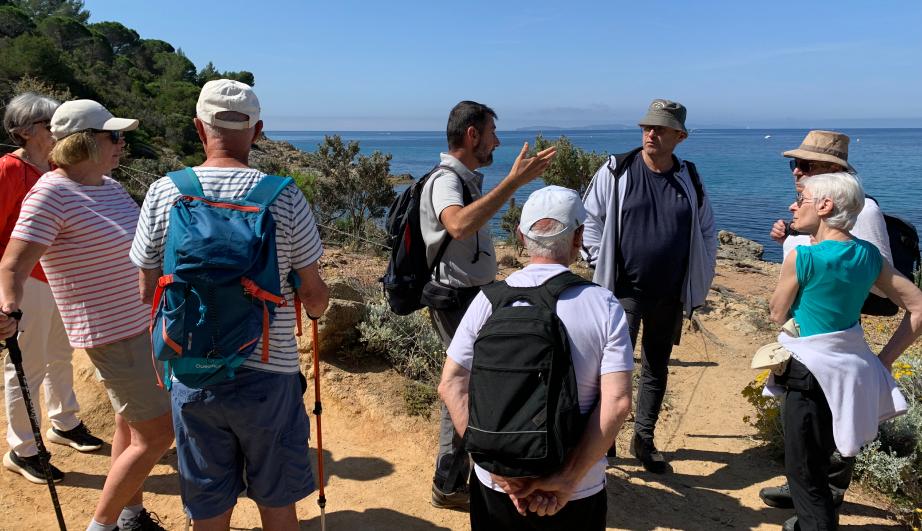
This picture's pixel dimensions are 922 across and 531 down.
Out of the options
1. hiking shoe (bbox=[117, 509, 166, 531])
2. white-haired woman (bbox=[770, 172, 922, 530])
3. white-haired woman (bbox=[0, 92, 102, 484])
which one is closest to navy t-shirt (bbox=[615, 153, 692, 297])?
white-haired woman (bbox=[770, 172, 922, 530])

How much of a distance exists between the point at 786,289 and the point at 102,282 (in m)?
2.99

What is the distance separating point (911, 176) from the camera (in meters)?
43.7

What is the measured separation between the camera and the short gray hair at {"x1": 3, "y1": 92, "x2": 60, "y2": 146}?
11.0 ft

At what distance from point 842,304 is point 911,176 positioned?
5097cm

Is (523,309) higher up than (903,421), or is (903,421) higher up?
(523,309)

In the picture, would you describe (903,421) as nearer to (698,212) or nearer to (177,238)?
(698,212)

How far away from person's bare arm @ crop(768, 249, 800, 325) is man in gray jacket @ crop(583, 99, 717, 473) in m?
0.98

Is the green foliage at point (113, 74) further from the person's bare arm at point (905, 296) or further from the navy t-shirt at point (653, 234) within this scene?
the person's bare arm at point (905, 296)

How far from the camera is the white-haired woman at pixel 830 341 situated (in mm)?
2639

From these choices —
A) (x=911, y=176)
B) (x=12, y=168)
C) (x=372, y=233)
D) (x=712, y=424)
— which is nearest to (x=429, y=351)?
(x=712, y=424)

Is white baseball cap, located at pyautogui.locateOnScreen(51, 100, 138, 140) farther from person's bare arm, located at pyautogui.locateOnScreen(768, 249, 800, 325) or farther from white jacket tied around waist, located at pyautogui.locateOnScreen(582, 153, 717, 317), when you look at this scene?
person's bare arm, located at pyautogui.locateOnScreen(768, 249, 800, 325)

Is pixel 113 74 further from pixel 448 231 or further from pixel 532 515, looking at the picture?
pixel 532 515

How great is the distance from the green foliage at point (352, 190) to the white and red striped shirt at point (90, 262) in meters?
8.91

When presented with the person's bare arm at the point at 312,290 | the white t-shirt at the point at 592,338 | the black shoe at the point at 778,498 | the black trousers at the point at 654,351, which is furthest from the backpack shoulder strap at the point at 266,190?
the black shoe at the point at 778,498
